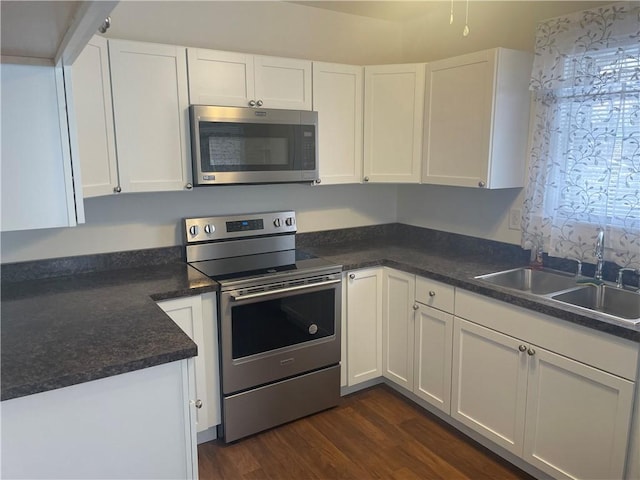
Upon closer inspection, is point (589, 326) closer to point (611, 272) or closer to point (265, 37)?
point (611, 272)

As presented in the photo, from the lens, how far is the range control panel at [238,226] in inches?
110

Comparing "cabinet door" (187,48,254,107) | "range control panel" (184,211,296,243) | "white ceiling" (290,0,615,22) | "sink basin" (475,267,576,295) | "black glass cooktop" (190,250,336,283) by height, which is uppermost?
"white ceiling" (290,0,615,22)

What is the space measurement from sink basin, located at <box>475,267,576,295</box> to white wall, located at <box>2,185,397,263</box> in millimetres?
1198

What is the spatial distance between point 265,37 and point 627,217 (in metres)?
2.20

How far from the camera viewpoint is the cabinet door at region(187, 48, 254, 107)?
2443mm

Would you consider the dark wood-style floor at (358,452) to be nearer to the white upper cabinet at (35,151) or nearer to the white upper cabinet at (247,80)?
the white upper cabinet at (35,151)

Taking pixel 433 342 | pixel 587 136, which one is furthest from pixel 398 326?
pixel 587 136

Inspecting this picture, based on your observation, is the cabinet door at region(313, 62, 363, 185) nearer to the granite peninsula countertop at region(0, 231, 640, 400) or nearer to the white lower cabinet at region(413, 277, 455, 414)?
the granite peninsula countertop at region(0, 231, 640, 400)

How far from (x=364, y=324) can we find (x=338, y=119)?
1277 mm

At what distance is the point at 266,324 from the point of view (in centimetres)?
251

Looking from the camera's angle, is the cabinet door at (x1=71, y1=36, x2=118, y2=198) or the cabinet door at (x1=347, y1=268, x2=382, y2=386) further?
the cabinet door at (x1=347, y1=268, x2=382, y2=386)

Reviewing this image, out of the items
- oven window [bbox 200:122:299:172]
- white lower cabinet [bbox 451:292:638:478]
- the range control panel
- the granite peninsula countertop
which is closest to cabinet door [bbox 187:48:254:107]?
oven window [bbox 200:122:299:172]

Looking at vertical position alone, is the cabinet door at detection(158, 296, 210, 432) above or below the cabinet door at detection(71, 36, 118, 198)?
below

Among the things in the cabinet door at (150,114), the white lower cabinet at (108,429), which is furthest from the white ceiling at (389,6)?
the white lower cabinet at (108,429)
